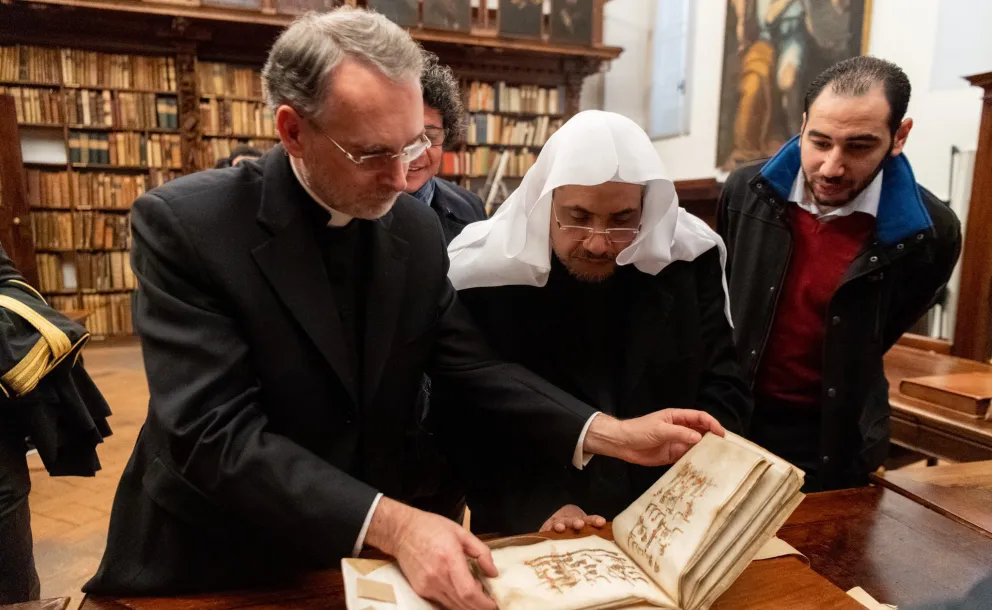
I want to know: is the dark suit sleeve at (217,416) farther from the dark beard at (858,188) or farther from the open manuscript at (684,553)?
the dark beard at (858,188)

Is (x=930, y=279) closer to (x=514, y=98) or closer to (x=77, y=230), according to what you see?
(x=514, y=98)

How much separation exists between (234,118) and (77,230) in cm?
195

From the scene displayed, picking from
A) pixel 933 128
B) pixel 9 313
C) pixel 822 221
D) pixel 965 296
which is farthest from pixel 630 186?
pixel 933 128

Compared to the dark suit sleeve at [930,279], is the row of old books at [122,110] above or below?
above

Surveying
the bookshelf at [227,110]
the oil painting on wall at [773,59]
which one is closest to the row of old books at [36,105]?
the bookshelf at [227,110]

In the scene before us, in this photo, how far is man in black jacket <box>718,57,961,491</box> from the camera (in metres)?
1.89

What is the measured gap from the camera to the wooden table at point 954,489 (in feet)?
4.60

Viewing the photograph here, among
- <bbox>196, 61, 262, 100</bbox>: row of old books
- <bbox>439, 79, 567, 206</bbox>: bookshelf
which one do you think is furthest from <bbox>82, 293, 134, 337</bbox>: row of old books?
<bbox>439, 79, 567, 206</bbox>: bookshelf

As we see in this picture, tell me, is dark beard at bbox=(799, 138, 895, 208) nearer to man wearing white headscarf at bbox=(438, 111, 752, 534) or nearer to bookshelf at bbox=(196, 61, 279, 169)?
man wearing white headscarf at bbox=(438, 111, 752, 534)

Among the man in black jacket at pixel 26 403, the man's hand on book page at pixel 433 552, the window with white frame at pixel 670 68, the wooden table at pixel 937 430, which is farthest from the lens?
the window with white frame at pixel 670 68

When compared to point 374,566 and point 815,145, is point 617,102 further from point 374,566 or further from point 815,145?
point 374,566

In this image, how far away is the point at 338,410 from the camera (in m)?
1.22

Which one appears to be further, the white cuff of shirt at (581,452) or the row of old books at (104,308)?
the row of old books at (104,308)

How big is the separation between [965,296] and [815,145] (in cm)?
225
